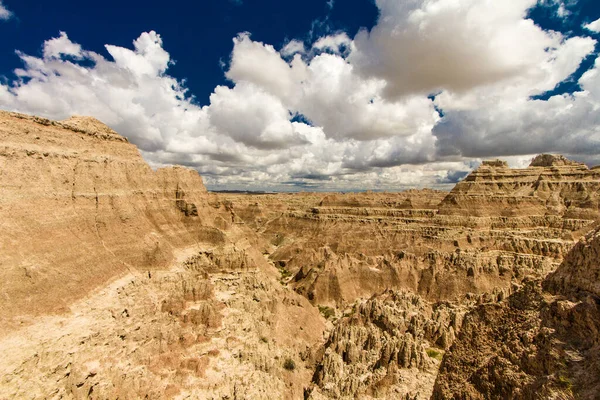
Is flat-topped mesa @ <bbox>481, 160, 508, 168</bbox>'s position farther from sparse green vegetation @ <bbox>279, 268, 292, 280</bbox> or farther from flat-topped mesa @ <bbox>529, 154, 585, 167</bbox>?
sparse green vegetation @ <bbox>279, 268, 292, 280</bbox>

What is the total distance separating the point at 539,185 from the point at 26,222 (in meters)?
86.9

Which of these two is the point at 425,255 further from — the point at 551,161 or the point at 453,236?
the point at 551,161

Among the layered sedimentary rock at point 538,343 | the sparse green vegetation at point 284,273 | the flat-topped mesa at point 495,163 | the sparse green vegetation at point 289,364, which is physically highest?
the flat-topped mesa at point 495,163

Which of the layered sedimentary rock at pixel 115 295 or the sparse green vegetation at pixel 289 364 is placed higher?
the layered sedimentary rock at pixel 115 295

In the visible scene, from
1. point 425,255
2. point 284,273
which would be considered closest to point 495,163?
point 425,255

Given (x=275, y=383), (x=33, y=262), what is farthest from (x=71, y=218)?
(x=275, y=383)

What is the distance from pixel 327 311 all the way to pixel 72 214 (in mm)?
33440

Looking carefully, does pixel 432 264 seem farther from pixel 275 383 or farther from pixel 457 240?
pixel 275 383

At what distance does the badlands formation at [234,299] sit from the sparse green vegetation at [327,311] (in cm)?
35

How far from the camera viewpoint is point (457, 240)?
60.2 m

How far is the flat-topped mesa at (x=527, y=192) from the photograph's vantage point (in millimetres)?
63531

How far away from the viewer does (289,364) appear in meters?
27.8

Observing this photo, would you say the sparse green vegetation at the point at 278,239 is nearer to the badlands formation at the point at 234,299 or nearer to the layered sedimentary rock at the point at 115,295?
the badlands formation at the point at 234,299

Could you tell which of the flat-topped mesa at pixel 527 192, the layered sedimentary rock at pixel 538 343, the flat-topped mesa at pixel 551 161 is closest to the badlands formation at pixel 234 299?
the layered sedimentary rock at pixel 538 343
